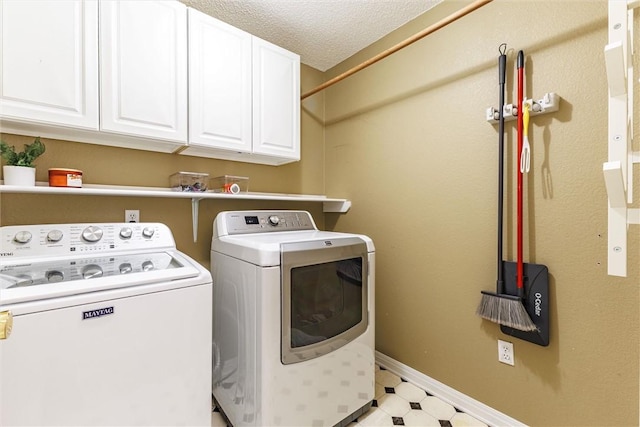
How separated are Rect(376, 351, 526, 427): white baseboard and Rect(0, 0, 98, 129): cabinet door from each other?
90.4 inches

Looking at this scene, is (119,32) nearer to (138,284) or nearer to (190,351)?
(138,284)

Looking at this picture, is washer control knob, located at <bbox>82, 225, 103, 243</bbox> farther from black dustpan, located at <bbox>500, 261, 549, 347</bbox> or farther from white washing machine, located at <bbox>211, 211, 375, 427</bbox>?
black dustpan, located at <bbox>500, 261, 549, 347</bbox>

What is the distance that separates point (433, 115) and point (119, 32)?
1.77 metres

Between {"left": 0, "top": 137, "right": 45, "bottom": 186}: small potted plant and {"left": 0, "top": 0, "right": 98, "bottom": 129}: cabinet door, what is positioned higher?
{"left": 0, "top": 0, "right": 98, "bottom": 129}: cabinet door

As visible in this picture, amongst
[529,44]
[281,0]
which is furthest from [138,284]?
[529,44]

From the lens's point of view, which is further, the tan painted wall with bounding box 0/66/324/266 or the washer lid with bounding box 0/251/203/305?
the tan painted wall with bounding box 0/66/324/266

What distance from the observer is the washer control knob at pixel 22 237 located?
4.09 ft

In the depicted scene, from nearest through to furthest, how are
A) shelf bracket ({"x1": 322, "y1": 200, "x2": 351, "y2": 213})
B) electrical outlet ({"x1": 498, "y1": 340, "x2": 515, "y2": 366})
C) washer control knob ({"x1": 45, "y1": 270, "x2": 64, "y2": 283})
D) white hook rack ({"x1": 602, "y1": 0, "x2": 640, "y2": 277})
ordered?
white hook rack ({"x1": 602, "y1": 0, "x2": 640, "y2": 277}) → washer control knob ({"x1": 45, "y1": 270, "x2": 64, "y2": 283}) → electrical outlet ({"x1": 498, "y1": 340, "x2": 515, "y2": 366}) → shelf bracket ({"x1": 322, "y1": 200, "x2": 351, "y2": 213})

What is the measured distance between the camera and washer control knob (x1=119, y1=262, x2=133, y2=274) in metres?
1.30

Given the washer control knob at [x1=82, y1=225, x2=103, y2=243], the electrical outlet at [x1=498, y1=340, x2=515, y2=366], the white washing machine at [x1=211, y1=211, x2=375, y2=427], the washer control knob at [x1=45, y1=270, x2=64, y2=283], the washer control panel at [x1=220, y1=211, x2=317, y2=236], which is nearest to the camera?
the washer control knob at [x1=45, y1=270, x2=64, y2=283]

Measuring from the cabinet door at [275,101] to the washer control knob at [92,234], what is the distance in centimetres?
96

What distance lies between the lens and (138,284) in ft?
3.47

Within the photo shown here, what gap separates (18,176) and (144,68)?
75cm

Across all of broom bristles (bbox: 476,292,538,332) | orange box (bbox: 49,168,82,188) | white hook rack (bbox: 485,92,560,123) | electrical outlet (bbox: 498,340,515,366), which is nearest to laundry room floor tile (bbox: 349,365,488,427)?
electrical outlet (bbox: 498,340,515,366)
